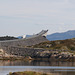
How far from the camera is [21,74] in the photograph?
90.2 m

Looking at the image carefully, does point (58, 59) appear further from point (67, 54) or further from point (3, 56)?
point (3, 56)

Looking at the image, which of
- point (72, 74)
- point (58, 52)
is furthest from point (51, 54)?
point (72, 74)

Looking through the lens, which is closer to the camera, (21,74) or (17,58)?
(21,74)

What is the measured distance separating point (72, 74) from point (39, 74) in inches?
521

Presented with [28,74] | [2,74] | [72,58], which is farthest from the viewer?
[72,58]

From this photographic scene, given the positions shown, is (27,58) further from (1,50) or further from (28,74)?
(28,74)

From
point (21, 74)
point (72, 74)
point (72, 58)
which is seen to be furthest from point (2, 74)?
point (72, 58)

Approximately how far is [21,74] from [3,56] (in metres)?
108

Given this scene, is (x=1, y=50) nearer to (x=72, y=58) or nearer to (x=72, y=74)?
(x=72, y=58)

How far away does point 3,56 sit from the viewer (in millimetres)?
197375

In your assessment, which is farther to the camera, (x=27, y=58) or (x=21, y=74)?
(x=27, y=58)

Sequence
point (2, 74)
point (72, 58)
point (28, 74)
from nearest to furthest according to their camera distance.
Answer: point (28, 74), point (2, 74), point (72, 58)

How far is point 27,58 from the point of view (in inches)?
7840

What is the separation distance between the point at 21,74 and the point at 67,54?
107357 mm
